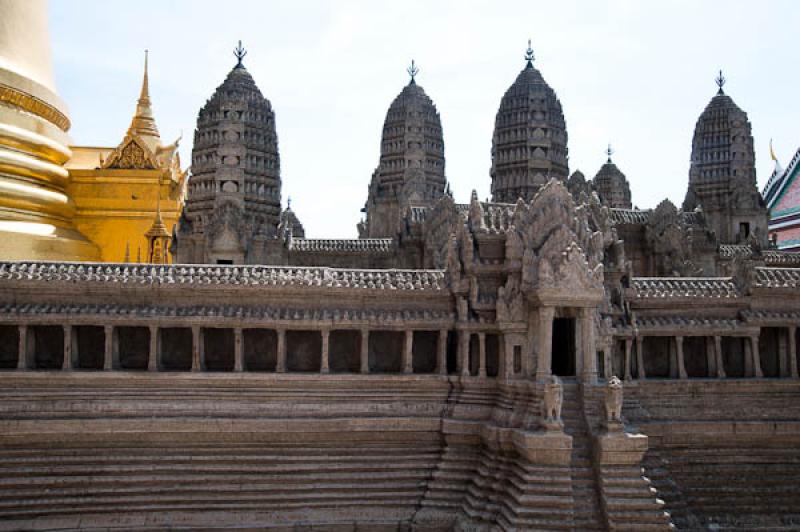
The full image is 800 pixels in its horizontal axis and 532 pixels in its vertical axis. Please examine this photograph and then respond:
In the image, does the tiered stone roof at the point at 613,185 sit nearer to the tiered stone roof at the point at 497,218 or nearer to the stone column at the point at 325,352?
the tiered stone roof at the point at 497,218

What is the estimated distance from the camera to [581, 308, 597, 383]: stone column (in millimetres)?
16859

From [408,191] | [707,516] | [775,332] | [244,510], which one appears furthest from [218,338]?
[408,191]

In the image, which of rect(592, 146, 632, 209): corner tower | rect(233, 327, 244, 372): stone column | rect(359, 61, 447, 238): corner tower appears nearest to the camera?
rect(233, 327, 244, 372): stone column

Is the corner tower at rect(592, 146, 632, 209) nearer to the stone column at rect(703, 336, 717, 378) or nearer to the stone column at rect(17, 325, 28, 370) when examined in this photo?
the stone column at rect(703, 336, 717, 378)

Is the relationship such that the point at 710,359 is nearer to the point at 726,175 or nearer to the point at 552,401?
the point at 552,401

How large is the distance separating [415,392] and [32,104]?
20611mm

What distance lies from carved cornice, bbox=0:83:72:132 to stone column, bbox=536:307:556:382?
22.4 m

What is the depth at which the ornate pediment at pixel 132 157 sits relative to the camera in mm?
34281

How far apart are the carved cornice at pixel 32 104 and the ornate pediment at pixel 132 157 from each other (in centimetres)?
326

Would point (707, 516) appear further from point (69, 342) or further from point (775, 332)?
point (69, 342)

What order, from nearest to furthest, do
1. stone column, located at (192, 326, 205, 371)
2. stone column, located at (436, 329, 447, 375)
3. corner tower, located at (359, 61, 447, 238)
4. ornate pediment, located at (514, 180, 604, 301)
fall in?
1. ornate pediment, located at (514, 180, 604, 301)
2. stone column, located at (192, 326, 205, 371)
3. stone column, located at (436, 329, 447, 375)
4. corner tower, located at (359, 61, 447, 238)

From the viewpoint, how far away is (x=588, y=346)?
664 inches

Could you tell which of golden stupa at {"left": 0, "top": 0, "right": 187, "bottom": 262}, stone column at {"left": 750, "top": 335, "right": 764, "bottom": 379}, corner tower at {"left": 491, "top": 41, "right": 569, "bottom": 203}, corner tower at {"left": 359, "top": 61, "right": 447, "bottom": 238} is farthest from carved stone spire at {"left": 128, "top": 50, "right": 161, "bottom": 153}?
stone column at {"left": 750, "top": 335, "right": 764, "bottom": 379}

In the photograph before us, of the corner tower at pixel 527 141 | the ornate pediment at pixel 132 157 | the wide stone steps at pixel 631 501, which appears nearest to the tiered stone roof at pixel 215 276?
the wide stone steps at pixel 631 501
